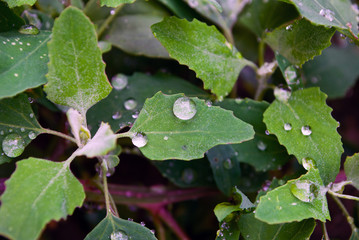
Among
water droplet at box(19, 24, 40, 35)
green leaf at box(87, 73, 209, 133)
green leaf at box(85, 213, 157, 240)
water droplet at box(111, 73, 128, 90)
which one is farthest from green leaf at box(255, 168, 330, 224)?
water droplet at box(19, 24, 40, 35)

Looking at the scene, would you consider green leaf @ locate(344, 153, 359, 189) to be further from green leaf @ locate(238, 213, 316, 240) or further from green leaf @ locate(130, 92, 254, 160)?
green leaf @ locate(130, 92, 254, 160)

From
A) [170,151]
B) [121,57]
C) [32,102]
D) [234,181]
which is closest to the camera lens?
[170,151]

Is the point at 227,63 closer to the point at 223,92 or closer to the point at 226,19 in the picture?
the point at 223,92

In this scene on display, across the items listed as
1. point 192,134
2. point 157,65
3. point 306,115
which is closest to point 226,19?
point 157,65

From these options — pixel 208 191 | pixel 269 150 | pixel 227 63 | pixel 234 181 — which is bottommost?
pixel 208 191

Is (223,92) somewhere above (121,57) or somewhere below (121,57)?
above

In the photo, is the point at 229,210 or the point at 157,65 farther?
the point at 157,65

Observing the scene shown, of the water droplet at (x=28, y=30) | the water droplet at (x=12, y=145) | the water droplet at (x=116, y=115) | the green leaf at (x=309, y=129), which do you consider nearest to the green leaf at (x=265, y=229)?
the green leaf at (x=309, y=129)

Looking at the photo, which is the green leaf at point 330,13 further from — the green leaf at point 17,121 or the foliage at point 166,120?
the green leaf at point 17,121
